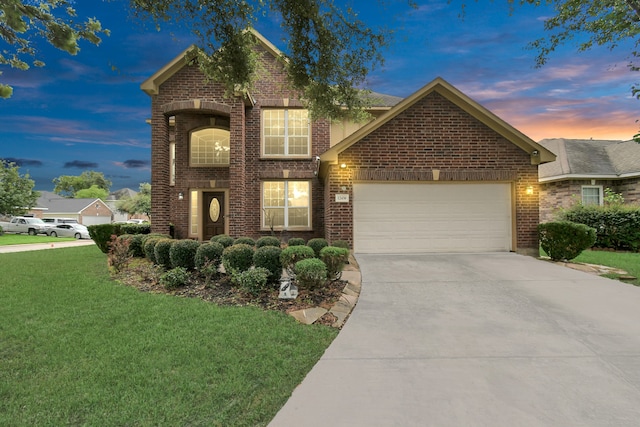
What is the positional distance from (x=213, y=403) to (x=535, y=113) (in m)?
20.1

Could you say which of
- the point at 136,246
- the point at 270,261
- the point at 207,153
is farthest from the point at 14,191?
the point at 270,261

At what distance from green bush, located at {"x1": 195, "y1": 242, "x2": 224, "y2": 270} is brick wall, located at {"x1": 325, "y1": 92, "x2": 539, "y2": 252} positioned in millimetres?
3852

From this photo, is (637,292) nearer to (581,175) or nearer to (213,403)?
(213,403)

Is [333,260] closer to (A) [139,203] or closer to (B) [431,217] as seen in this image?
(B) [431,217]

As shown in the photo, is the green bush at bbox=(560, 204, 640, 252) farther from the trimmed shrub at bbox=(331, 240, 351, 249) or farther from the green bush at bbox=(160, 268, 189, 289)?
the green bush at bbox=(160, 268, 189, 289)

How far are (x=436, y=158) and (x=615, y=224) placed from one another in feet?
32.0

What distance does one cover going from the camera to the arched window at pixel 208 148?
43.4ft

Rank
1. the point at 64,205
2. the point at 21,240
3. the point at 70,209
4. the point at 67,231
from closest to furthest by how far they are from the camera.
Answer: the point at 21,240 < the point at 67,231 < the point at 70,209 < the point at 64,205

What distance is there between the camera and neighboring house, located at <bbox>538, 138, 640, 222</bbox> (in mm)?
15898

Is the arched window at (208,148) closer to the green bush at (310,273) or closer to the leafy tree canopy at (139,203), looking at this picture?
the green bush at (310,273)

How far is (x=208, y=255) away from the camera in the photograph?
6422 millimetres

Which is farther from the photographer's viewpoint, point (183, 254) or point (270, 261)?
point (183, 254)

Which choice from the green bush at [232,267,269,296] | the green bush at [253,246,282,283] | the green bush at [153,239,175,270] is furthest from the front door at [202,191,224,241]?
the green bush at [232,267,269,296]

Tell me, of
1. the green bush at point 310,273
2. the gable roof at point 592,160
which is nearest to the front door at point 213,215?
the green bush at point 310,273
